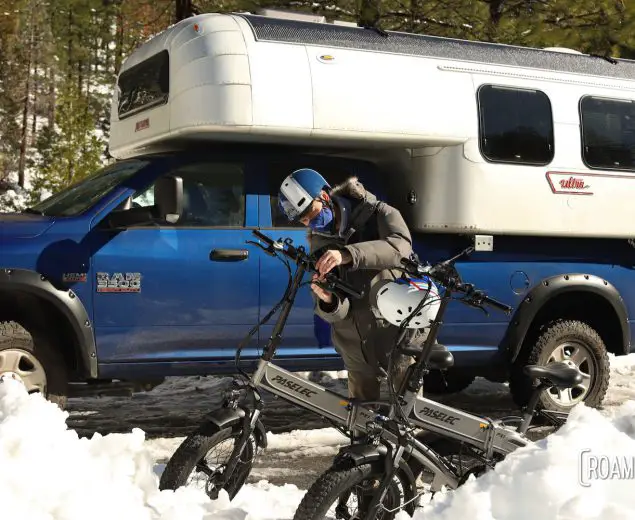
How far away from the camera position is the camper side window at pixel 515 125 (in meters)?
6.59

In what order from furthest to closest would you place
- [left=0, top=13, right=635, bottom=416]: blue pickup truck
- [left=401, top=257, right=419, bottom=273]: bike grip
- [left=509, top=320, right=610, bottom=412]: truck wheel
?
[left=509, top=320, right=610, bottom=412]: truck wheel < [left=0, top=13, right=635, bottom=416]: blue pickup truck < [left=401, top=257, right=419, bottom=273]: bike grip

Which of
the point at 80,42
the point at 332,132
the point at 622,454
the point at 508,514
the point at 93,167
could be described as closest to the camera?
the point at 508,514

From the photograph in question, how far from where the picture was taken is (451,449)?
397 cm

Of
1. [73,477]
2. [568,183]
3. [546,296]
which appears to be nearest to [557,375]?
[73,477]

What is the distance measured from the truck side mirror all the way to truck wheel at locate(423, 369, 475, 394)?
325cm

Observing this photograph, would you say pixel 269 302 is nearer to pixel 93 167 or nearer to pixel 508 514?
pixel 508 514

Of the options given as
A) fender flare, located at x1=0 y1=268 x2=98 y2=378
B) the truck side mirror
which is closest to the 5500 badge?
fender flare, located at x1=0 y1=268 x2=98 y2=378

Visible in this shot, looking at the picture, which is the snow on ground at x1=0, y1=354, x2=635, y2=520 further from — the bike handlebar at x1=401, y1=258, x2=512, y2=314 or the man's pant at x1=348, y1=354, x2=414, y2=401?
the man's pant at x1=348, y1=354, x2=414, y2=401

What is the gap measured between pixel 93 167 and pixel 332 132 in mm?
10372

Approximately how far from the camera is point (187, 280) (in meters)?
5.85

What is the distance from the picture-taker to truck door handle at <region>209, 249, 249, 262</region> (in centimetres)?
591

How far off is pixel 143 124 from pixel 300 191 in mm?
2984

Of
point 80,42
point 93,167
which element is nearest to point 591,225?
point 93,167

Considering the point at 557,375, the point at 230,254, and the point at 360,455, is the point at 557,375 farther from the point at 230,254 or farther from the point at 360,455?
the point at 230,254
